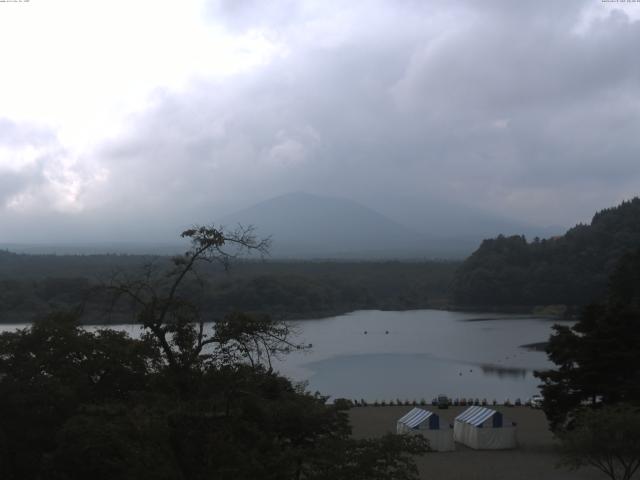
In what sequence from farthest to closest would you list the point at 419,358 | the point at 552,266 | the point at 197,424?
the point at 552,266
the point at 419,358
the point at 197,424

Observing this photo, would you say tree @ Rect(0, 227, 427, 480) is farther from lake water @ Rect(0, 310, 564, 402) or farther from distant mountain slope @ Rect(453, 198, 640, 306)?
distant mountain slope @ Rect(453, 198, 640, 306)

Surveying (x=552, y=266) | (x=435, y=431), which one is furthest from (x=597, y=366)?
(x=552, y=266)

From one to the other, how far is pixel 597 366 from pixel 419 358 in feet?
60.9

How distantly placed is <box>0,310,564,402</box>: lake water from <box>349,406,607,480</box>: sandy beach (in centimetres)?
270

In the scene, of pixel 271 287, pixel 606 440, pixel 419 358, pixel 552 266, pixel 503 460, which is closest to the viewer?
pixel 606 440

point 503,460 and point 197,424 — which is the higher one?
point 197,424

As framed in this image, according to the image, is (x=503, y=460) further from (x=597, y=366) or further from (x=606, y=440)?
(x=606, y=440)

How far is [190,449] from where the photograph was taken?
14.2 ft

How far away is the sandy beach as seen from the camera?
9859 millimetres

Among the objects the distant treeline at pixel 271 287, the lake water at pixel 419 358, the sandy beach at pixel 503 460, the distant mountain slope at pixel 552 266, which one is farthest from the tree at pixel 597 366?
the distant mountain slope at pixel 552 266

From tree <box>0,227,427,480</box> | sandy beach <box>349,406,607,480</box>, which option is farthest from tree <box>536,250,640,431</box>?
tree <box>0,227,427,480</box>

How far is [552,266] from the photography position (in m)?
52.0

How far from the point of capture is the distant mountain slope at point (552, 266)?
1966 inches

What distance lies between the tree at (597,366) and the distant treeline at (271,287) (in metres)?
20.0
